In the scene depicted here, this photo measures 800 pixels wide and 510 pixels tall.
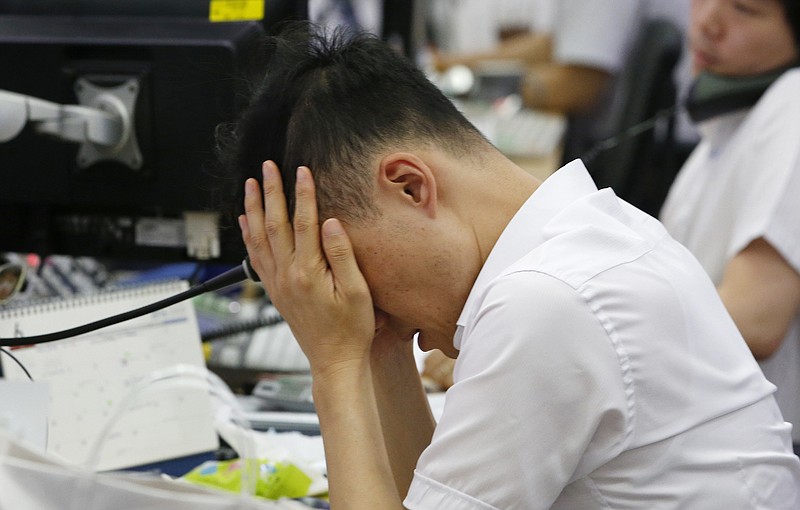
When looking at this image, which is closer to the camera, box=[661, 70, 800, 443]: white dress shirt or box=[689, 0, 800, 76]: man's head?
box=[661, 70, 800, 443]: white dress shirt

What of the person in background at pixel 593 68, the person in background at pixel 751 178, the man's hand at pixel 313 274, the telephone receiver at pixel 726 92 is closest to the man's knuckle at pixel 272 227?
the man's hand at pixel 313 274

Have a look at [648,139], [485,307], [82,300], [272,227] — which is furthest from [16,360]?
[648,139]

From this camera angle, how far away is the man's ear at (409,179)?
0.88 m

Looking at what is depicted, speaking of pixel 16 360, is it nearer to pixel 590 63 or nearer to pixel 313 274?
pixel 313 274

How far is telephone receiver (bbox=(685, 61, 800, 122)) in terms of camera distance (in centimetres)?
176

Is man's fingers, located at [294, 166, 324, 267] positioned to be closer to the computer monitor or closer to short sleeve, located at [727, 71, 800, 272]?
the computer monitor

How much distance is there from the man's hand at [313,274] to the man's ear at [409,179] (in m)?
0.07

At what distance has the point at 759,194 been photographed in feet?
5.25

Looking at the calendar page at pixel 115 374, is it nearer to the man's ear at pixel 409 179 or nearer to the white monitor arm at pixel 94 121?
the white monitor arm at pixel 94 121

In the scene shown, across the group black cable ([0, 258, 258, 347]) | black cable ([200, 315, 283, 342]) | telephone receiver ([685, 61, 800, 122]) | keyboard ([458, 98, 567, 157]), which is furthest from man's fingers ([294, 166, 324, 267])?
keyboard ([458, 98, 567, 157])

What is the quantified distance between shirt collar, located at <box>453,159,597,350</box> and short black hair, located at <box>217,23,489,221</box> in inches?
3.2

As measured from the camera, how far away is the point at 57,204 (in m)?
1.28

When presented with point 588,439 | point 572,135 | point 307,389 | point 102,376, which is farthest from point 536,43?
point 588,439

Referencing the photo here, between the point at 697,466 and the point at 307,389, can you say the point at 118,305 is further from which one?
the point at 697,466
